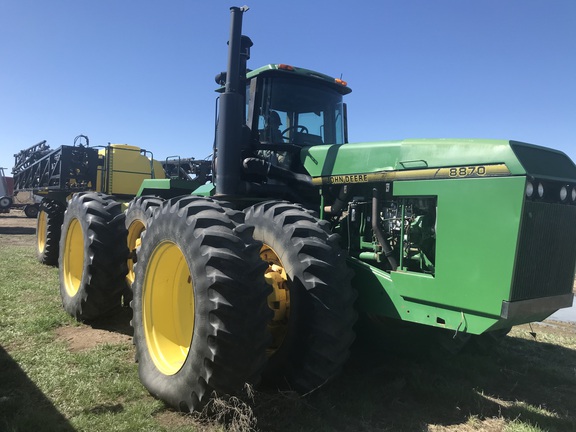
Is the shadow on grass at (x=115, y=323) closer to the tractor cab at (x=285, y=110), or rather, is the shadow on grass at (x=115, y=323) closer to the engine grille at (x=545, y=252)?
the tractor cab at (x=285, y=110)

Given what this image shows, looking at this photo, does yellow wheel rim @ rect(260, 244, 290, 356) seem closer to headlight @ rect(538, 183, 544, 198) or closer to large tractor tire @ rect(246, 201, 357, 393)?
large tractor tire @ rect(246, 201, 357, 393)

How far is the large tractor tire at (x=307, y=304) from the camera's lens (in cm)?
347

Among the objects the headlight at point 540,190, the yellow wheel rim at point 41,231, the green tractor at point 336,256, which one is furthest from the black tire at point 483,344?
the yellow wheel rim at point 41,231

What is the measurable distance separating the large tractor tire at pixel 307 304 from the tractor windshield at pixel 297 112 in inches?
52.9

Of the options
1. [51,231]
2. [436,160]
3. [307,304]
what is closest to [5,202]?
[51,231]

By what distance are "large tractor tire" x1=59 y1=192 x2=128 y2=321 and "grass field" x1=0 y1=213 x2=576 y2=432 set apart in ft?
0.84

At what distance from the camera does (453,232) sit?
10.9ft

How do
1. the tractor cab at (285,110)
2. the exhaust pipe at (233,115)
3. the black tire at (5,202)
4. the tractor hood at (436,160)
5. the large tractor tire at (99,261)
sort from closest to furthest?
the tractor hood at (436,160) → the exhaust pipe at (233,115) → the tractor cab at (285,110) → the large tractor tire at (99,261) → the black tire at (5,202)

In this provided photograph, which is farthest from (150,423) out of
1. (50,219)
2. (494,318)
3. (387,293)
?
(50,219)

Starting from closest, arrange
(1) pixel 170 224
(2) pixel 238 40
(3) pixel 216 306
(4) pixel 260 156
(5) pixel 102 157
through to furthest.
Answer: (3) pixel 216 306, (1) pixel 170 224, (2) pixel 238 40, (4) pixel 260 156, (5) pixel 102 157

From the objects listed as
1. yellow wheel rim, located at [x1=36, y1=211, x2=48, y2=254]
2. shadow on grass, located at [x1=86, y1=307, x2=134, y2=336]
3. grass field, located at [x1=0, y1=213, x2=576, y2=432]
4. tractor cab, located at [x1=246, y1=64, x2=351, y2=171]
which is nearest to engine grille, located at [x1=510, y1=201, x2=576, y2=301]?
grass field, located at [x1=0, y1=213, x2=576, y2=432]

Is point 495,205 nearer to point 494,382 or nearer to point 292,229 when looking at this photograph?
point 292,229

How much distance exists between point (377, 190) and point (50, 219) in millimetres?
8294

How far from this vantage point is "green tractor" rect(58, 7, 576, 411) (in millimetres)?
3105
